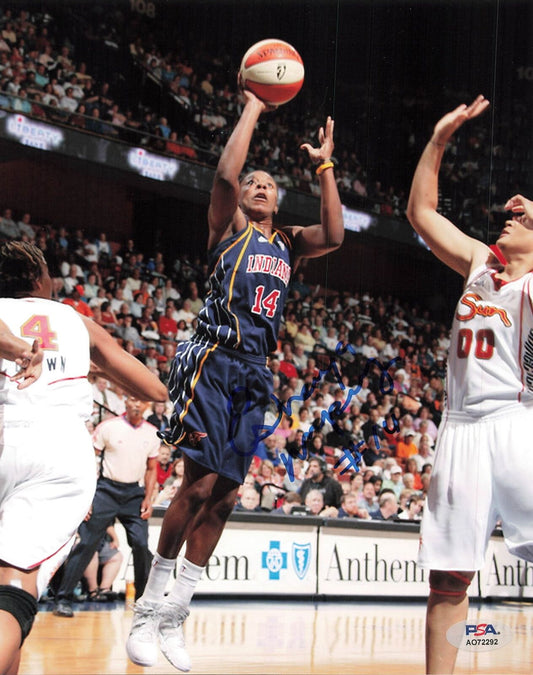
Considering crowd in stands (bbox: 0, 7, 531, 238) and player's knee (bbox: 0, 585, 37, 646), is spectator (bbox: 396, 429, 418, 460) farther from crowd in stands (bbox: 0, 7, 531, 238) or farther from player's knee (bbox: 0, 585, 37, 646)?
player's knee (bbox: 0, 585, 37, 646)

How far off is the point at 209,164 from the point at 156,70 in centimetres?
240

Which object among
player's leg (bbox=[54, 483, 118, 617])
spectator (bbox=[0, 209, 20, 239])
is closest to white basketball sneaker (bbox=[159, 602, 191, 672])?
player's leg (bbox=[54, 483, 118, 617])

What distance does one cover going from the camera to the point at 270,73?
430cm

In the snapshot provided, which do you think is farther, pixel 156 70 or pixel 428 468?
pixel 156 70

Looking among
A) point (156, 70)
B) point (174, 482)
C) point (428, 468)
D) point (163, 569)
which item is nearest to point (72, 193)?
point (156, 70)

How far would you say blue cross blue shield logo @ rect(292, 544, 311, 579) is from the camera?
8680 millimetres

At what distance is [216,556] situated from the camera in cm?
851

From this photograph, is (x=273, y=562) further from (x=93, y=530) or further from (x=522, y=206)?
(x=522, y=206)

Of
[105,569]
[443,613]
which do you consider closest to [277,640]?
[105,569]

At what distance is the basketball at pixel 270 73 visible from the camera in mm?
4309

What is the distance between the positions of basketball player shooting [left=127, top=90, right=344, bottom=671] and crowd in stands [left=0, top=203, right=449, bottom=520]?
1846 millimetres

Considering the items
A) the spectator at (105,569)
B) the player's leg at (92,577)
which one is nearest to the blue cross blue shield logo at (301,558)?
the spectator at (105,569)

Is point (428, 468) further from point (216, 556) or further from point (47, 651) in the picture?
point (47, 651)

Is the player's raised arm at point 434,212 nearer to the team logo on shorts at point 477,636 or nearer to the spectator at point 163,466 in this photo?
the team logo on shorts at point 477,636
